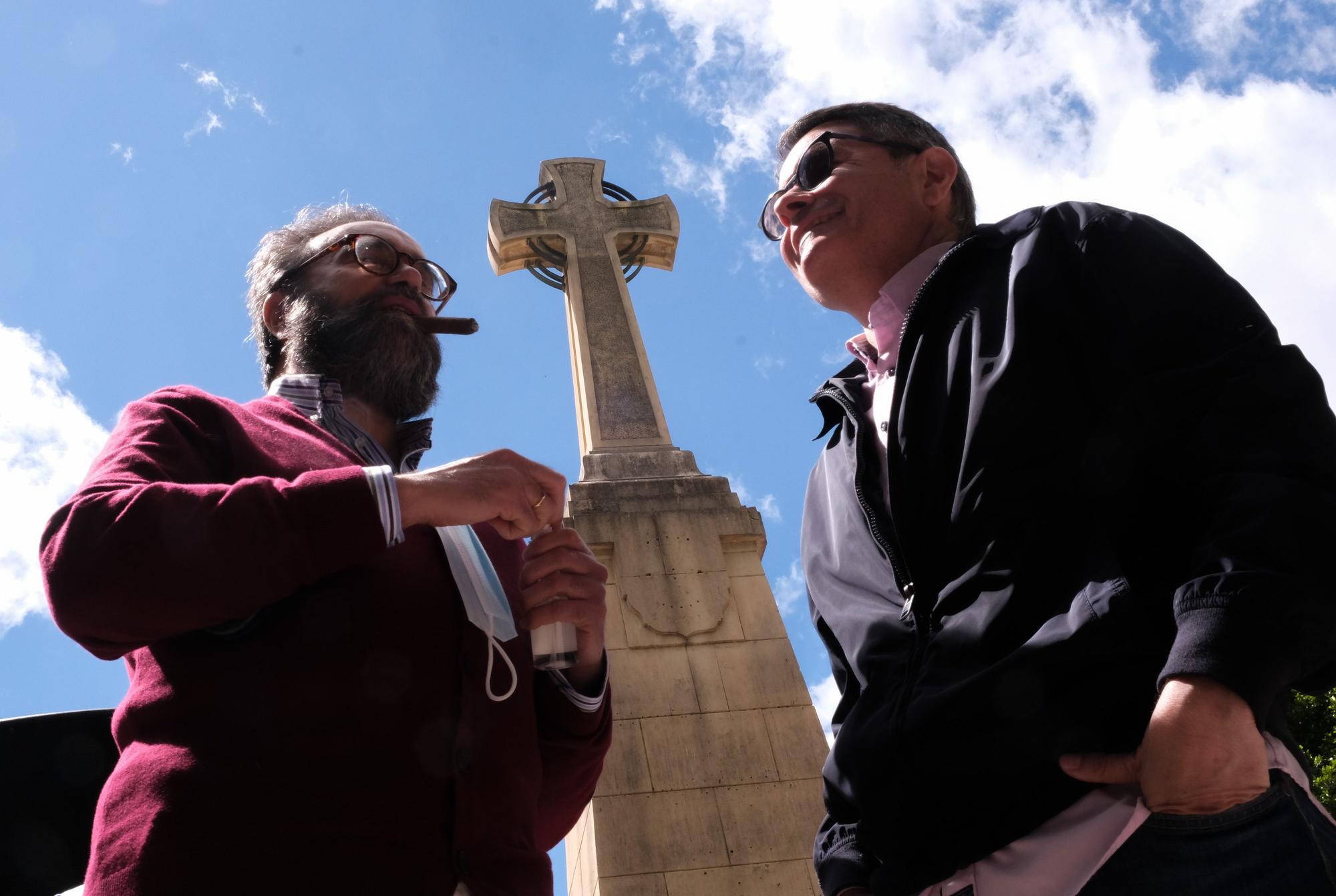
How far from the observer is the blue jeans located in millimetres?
1396

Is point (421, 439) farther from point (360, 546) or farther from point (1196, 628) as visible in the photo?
point (1196, 628)

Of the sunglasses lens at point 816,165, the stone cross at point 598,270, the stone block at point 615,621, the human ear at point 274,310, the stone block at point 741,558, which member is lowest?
the sunglasses lens at point 816,165

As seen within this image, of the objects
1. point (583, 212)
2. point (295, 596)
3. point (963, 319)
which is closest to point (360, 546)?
point (295, 596)

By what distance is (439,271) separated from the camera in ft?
10.1

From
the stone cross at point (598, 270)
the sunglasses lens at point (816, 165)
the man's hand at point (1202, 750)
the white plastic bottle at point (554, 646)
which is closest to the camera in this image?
the man's hand at point (1202, 750)

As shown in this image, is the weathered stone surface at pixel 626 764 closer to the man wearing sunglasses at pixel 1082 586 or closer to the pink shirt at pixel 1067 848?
the man wearing sunglasses at pixel 1082 586

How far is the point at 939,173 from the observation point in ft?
8.67

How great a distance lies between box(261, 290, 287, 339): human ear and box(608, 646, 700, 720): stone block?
2102 mm

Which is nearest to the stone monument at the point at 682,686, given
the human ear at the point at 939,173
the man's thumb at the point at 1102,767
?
the human ear at the point at 939,173

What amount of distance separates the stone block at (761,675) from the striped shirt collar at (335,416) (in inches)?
90.5

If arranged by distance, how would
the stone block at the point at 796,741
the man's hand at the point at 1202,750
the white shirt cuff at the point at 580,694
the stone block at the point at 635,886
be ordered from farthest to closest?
the stone block at the point at 796,741
the stone block at the point at 635,886
the white shirt cuff at the point at 580,694
the man's hand at the point at 1202,750

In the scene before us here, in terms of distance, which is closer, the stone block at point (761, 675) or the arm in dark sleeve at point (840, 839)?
the arm in dark sleeve at point (840, 839)

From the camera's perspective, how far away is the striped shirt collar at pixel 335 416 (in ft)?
8.31

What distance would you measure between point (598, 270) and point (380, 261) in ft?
13.4
